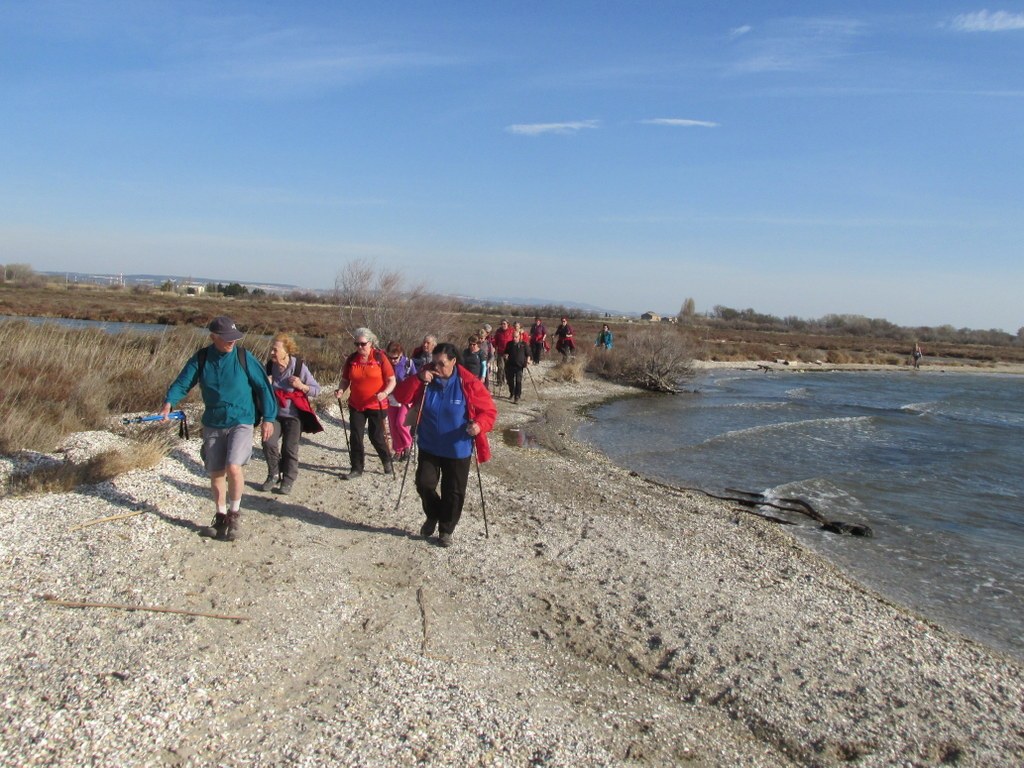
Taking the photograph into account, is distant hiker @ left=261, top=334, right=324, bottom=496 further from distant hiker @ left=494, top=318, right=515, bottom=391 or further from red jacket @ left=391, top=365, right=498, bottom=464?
distant hiker @ left=494, top=318, right=515, bottom=391

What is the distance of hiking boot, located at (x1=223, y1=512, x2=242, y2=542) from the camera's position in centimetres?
638

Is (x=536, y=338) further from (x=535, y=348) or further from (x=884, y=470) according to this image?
(x=884, y=470)

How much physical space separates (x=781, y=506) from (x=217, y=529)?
781 centimetres

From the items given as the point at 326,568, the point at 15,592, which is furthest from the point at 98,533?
the point at 326,568

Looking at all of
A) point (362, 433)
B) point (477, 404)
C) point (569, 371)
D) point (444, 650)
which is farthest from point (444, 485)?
point (569, 371)

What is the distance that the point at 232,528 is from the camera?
638 cm

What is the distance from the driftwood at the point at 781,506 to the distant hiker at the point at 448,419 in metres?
5.27

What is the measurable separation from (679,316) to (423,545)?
12760cm

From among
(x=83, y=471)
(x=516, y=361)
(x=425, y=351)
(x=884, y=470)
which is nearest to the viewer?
(x=83, y=471)

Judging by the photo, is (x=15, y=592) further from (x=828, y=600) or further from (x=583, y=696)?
(x=828, y=600)

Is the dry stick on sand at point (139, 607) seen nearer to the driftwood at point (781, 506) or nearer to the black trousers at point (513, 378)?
the driftwood at point (781, 506)

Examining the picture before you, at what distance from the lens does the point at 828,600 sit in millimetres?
6672

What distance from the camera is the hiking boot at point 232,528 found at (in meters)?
6.38

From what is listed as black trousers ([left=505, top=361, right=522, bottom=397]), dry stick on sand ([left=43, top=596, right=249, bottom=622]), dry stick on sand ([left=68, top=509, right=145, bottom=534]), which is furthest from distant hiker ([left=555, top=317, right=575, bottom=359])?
dry stick on sand ([left=43, top=596, right=249, bottom=622])
